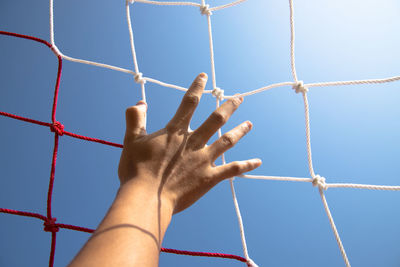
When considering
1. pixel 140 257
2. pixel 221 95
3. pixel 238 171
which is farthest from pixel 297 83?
pixel 140 257

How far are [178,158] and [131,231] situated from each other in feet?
0.52

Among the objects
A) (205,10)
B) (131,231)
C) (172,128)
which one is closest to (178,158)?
(172,128)

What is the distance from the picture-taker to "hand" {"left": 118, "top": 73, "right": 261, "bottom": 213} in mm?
451

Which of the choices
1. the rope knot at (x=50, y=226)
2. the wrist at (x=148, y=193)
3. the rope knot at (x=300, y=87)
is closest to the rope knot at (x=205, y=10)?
the rope knot at (x=300, y=87)

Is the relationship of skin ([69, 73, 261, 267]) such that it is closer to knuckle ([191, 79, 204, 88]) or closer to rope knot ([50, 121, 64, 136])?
knuckle ([191, 79, 204, 88])

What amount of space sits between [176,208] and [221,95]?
38 cm

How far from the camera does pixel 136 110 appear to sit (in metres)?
0.50

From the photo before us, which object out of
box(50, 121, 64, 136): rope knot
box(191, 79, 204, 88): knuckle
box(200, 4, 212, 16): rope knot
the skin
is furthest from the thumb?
box(200, 4, 212, 16): rope knot

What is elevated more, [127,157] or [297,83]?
[297,83]

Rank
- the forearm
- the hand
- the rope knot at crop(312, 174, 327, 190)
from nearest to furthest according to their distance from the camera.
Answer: the forearm → the hand → the rope knot at crop(312, 174, 327, 190)

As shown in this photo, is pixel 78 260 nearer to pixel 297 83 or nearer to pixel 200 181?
pixel 200 181

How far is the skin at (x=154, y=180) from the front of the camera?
33 cm

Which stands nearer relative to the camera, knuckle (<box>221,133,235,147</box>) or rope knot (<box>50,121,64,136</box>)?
knuckle (<box>221,133,235,147</box>)

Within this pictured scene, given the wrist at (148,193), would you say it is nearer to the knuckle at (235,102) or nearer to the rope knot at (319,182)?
the knuckle at (235,102)
